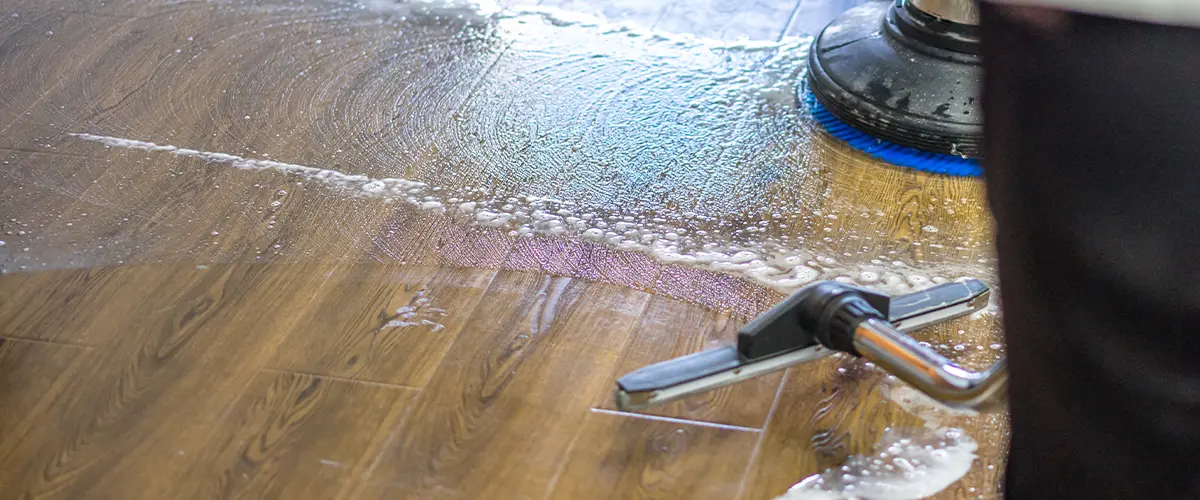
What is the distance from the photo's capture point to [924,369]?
1.05 metres

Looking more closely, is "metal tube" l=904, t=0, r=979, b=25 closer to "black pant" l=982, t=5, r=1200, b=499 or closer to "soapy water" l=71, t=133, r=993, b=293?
"soapy water" l=71, t=133, r=993, b=293

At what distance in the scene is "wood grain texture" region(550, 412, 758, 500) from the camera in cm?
117

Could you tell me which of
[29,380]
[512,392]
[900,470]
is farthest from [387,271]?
[900,470]

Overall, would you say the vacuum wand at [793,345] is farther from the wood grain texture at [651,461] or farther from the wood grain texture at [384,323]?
the wood grain texture at [384,323]

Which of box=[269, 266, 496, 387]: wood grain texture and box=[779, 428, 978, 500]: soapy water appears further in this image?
box=[269, 266, 496, 387]: wood grain texture

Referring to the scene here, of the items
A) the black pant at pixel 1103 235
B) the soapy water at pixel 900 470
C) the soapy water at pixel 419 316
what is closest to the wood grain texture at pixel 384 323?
the soapy water at pixel 419 316

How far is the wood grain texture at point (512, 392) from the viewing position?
120cm

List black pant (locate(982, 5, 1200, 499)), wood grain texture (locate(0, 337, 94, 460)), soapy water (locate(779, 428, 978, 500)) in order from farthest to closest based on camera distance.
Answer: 1. wood grain texture (locate(0, 337, 94, 460))
2. soapy water (locate(779, 428, 978, 500))
3. black pant (locate(982, 5, 1200, 499))

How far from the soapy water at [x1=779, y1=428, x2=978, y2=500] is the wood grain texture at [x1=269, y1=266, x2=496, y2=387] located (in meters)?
0.49

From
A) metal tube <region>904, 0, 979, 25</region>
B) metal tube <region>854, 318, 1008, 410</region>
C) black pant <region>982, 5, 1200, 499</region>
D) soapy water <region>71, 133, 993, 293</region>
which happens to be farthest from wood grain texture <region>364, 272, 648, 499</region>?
metal tube <region>904, 0, 979, 25</region>

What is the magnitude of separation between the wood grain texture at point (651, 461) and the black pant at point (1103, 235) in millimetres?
460

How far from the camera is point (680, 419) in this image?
4.15ft

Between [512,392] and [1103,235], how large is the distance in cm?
79

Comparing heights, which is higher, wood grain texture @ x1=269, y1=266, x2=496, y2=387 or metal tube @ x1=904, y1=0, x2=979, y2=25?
metal tube @ x1=904, y1=0, x2=979, y2=25
